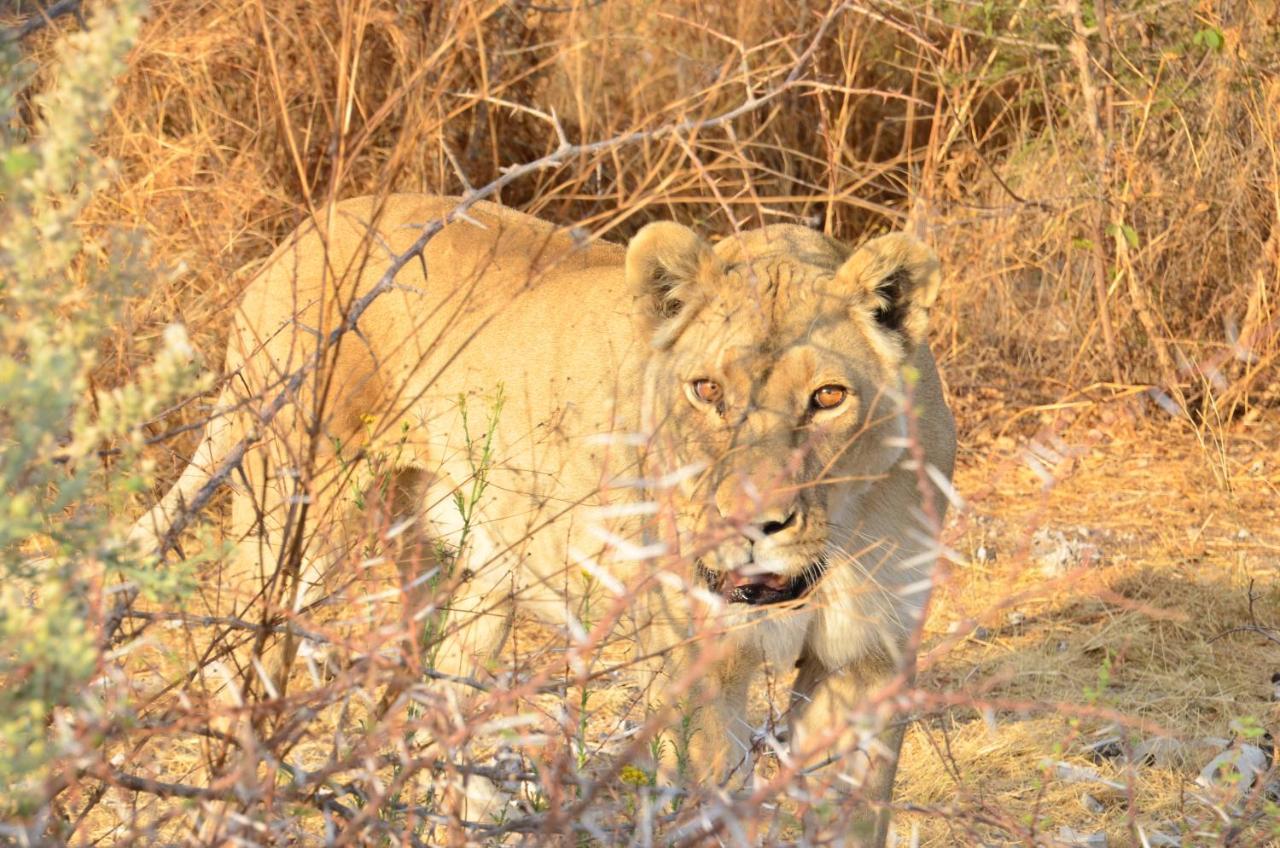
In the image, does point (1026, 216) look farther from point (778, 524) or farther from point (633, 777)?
point (633, 777)

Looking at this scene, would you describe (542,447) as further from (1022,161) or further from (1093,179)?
(1022,161)

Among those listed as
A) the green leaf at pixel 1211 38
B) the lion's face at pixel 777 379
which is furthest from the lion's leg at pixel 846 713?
the green leaf at pixel 1211 38

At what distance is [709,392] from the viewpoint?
3354 mm

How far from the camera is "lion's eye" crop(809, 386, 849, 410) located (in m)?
3.32

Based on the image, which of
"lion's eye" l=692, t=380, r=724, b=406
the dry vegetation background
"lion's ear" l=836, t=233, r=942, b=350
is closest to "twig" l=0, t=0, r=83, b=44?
"lion's eye" l=692, t=380, r=724, b=406

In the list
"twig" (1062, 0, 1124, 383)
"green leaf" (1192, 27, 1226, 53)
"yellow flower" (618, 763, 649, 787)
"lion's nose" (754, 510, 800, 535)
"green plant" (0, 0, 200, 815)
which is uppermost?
"green plant" (0, 0, 200, 815)

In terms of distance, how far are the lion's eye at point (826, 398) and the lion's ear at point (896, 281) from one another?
0.89 feet

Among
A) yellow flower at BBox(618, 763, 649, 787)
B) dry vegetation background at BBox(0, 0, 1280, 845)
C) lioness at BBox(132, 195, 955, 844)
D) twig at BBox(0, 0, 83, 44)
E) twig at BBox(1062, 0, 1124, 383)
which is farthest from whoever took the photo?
twig at BBox(1062, 0, 1124, 383)

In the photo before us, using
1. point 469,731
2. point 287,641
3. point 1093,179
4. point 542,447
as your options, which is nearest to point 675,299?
point 542,447

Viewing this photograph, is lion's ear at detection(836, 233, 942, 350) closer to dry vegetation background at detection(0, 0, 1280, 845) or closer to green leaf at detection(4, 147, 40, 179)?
dry vegetation background at detection(0, 0, 1280, 845)

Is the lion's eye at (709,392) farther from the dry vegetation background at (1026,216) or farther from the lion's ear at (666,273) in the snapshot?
the dry vegetation background at (1026,216)

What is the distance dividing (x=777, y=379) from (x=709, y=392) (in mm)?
155

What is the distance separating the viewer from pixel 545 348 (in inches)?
167

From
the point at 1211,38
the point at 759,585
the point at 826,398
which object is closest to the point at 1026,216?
the point at 1211,38
